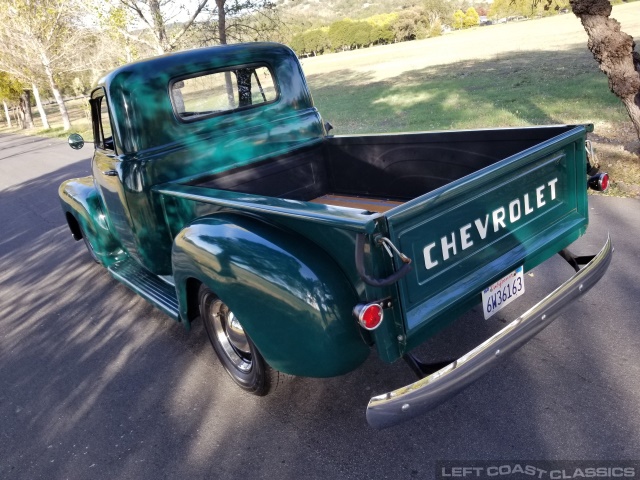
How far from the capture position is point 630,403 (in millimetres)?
2445

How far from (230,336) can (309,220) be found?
123 centimetres

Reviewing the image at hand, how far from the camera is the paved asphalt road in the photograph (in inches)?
94.0

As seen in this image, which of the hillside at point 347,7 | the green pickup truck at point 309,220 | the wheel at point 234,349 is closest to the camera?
the green pickup truck at point 309,220

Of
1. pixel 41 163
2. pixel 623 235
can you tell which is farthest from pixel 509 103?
pixel 41 163

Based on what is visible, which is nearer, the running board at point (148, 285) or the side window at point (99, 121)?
the running board at point (148, 285)

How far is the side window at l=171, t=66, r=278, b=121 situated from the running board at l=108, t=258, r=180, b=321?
51.9 inches

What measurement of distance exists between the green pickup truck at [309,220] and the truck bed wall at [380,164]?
0.04 feet

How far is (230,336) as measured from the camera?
10.1 ft

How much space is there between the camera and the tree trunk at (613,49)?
223 inches

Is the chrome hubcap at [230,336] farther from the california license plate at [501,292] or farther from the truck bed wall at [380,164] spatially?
the california license plate at [501,292]

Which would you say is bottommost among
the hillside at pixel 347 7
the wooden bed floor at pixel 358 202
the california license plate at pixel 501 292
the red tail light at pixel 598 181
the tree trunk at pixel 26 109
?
the california license plate at pixel 501 292

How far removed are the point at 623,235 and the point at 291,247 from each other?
335 cm

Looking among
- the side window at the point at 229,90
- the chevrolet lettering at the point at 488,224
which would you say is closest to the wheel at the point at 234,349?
the chevrolet lettering at the point at 488,224

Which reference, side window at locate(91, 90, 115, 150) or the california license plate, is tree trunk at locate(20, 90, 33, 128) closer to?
side window at locate(91, 90, 115, 150)
